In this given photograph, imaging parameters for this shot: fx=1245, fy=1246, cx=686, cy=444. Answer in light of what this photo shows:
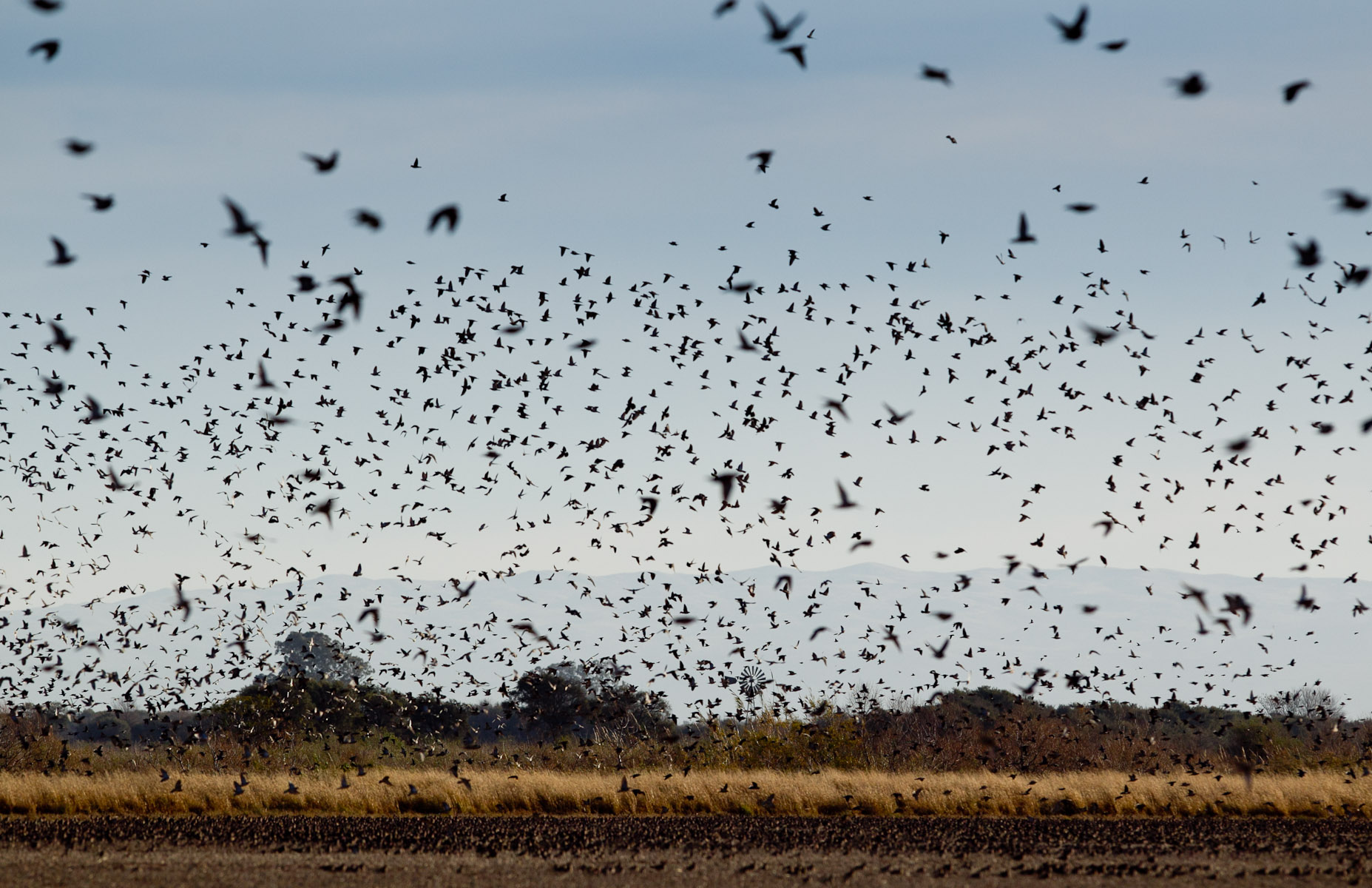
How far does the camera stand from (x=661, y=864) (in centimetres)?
1977

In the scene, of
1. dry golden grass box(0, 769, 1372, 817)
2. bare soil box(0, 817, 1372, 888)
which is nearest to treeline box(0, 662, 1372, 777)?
dry golden grass box(0, 769, 1372, 817)

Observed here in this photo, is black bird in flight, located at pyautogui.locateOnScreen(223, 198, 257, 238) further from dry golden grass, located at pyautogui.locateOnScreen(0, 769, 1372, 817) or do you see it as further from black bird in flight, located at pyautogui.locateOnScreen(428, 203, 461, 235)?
dry golden grass, located at pyautogui.locateOnScreen(0, 769, 1372, 817)

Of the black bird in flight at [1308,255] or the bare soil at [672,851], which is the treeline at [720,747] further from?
the black bird in flight at [1308,255]

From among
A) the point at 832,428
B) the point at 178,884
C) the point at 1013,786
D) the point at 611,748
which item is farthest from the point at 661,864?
the point at 611,748

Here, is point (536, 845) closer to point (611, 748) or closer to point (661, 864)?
point (661, 864)

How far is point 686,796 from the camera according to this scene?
98.3ft

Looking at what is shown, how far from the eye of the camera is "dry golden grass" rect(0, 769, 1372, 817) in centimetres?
2911

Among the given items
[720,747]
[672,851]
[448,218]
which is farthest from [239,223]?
[720,747]

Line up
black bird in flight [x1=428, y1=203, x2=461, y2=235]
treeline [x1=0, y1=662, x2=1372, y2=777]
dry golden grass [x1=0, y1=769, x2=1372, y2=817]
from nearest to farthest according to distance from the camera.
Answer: black bird in flight [x1=428, y1=203, x2=461, y2=235]
dry golden grass [x1=0, y1=769, x2=1372, y2=817]
treeline [x1=0, y1=662, x2=1372, y2=777]

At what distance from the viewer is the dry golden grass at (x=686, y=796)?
1146 inches

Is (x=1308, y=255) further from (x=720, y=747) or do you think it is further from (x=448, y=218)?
(x=720, y=747)

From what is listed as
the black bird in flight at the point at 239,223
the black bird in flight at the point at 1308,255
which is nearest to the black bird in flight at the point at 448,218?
the black bird in flight at the point at 239,223

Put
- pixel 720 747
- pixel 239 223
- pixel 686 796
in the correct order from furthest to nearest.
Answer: pixel 720 747 < pixel 686 796 < pixel 239 223

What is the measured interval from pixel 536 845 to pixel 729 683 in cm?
925
